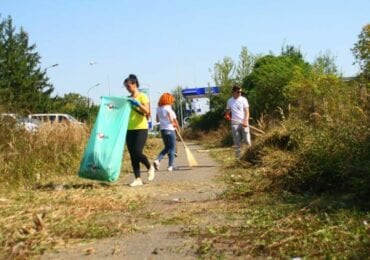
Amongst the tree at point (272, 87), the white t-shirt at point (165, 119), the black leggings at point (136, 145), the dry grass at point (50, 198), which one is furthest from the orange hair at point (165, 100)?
the tree at point (272, 87)

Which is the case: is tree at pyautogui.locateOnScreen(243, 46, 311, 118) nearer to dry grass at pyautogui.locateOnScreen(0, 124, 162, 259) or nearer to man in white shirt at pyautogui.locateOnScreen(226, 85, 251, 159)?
man in white shirt at pyautogui.locateOnScreen(226, 85, 251, 159)

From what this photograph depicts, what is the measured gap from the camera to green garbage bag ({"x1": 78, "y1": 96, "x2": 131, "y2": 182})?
29.8 feet

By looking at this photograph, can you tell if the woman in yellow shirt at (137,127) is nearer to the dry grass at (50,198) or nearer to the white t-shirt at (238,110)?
the dry grass at (50,198)

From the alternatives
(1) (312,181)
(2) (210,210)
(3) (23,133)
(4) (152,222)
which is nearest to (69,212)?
(4) (152,222)

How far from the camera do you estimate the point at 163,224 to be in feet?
19.8

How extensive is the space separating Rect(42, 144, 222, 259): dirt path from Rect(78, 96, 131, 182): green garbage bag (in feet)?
1.56

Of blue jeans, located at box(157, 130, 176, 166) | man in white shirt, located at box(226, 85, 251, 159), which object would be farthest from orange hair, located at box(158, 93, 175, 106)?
man in white shirt, located at box(226, 85, 251, 159)

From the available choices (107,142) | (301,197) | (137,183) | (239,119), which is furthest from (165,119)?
(301,197)

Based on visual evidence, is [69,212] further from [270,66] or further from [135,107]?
[270,66]

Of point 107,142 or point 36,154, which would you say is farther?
point 36,154

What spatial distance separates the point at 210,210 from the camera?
6.62m

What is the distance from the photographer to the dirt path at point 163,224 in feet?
16.1

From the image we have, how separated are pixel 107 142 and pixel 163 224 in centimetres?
350

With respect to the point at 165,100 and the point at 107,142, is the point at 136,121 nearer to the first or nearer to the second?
the point at 107,142
